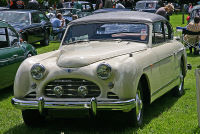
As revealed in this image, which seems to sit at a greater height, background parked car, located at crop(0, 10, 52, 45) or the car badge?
the car badge

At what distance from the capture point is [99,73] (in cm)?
588

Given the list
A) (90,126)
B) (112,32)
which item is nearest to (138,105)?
(90,126)

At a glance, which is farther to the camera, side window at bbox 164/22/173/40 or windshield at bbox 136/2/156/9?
windshield at bbox 136/2/156/9

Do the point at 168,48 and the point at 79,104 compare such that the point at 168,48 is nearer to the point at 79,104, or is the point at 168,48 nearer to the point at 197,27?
the point at 79,104

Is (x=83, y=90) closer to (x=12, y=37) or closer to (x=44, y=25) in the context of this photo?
(x=12, y=37)

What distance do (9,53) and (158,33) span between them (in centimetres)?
312

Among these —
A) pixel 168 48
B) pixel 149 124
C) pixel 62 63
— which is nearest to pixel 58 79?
pixel 62 63

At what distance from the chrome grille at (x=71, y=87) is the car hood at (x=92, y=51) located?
0.21 m

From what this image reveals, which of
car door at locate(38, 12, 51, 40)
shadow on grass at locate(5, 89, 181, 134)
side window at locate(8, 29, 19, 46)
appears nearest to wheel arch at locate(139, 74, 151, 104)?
shadow on grass at locate(5, 89, 181, 134)

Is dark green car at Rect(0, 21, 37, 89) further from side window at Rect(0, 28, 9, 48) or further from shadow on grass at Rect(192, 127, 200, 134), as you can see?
shadow on grass at Rect(192, 127, 200, 134)

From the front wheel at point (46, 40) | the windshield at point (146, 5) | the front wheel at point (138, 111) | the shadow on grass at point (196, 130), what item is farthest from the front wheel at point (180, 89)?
the windshield at point (146, 5)

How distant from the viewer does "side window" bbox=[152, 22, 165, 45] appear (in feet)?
24.8

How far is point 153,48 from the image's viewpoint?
728 cm

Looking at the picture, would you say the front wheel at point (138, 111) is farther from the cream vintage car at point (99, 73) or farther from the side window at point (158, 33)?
the side window at point (158, 33)
